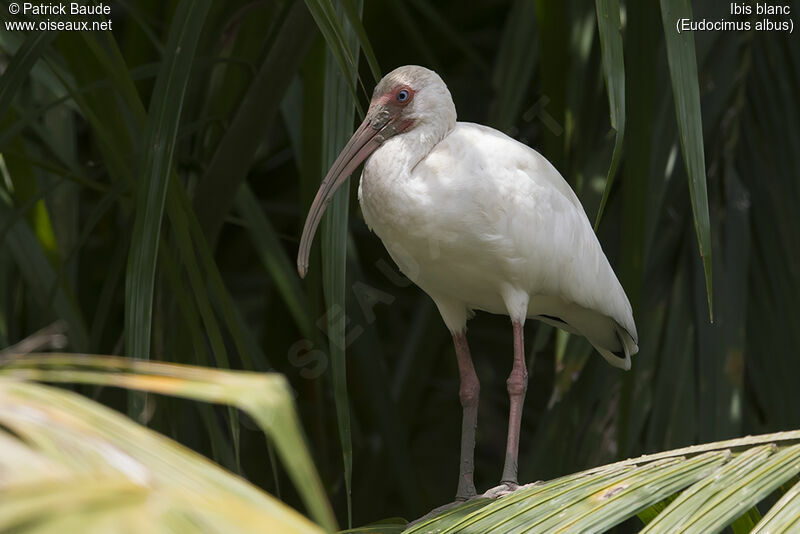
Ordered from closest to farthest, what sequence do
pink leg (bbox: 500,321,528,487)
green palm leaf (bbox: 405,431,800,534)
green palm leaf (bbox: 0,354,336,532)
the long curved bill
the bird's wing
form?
green palm leaf (bbox: 0,354,336,532), green palm leaf (bbox: 405,431,800,534), the long curved bill, the bird's wing, pink leg (bbox: 500,321,528,487)

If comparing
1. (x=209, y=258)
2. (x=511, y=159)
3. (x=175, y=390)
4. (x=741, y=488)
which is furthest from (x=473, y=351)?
(x=175, y=390)

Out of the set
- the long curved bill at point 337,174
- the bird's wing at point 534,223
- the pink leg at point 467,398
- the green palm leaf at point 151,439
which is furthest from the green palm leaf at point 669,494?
the pink leg at point 467,398

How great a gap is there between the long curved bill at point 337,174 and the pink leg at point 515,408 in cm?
50

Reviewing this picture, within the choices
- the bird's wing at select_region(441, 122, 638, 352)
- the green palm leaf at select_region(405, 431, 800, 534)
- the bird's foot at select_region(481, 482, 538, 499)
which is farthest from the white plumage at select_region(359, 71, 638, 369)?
the green palm leaf at select_region(405, 431, 800, 534)

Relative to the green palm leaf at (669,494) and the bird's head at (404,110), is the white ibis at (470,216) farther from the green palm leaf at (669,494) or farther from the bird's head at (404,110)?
the green palm leaf at (669,494)

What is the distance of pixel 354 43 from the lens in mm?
1945

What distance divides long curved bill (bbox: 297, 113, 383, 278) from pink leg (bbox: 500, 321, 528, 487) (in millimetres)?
500

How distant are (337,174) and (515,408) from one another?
703 mm

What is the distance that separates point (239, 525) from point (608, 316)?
204 cm

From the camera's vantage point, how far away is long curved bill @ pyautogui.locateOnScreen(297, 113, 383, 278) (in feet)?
6.77

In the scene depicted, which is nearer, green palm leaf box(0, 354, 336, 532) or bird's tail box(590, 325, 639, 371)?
green palm leaf box(0, 354, 336, 532)

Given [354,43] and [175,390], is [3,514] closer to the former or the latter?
[175,390]

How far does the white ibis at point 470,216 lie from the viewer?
2148mm

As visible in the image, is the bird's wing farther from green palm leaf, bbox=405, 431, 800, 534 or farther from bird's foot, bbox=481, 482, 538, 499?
green palm leaf, bbox=405, 431, 800, 534
